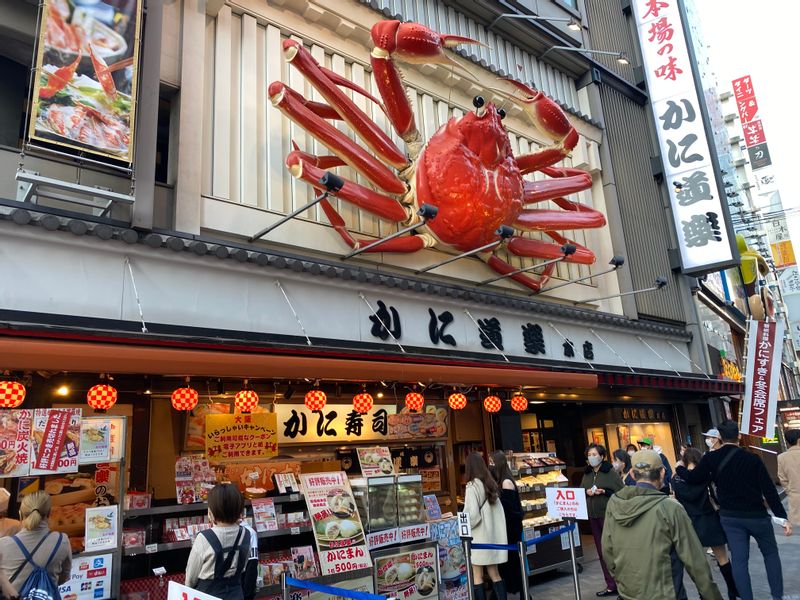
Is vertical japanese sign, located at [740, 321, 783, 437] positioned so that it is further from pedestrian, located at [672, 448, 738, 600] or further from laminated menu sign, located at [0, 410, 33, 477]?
laminated menu sign, located at [0, 410, 33, 477]

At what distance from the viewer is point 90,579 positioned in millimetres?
5062

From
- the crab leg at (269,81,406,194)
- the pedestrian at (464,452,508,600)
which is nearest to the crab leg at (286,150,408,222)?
the crab leg at (269,81,406,194)

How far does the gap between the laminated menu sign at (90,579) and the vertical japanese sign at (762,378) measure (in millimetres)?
11789

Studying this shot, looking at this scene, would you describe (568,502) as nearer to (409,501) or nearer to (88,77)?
(409,501)

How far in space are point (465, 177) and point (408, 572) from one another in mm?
5666

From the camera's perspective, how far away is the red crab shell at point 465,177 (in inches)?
356

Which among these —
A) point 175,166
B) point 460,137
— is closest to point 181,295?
point 175,166

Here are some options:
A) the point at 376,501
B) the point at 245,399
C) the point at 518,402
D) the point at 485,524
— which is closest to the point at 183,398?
the point at 245,399

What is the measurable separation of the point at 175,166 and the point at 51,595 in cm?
479

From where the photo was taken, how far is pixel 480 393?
10.6 metres

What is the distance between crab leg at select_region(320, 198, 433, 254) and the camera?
828 centimetres

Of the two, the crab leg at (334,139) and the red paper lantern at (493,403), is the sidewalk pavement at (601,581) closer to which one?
the red paper lantern at (493,403)

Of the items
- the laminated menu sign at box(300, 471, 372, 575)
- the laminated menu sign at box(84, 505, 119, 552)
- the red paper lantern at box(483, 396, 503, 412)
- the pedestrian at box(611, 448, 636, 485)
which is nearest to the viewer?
the laminated menu sign at box(84, 505, 119, 552)

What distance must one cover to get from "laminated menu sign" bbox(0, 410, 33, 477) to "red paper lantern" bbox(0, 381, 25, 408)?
0.59 meters
